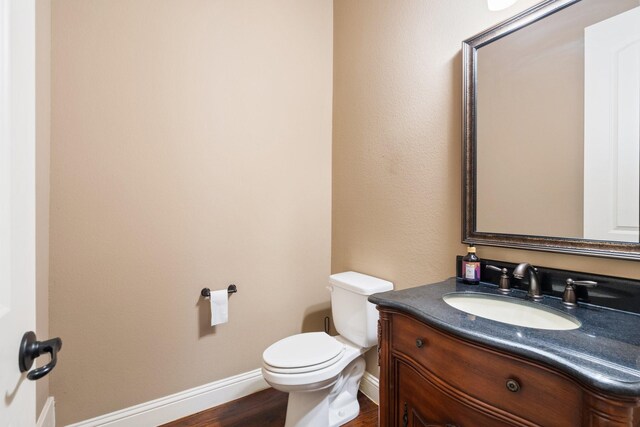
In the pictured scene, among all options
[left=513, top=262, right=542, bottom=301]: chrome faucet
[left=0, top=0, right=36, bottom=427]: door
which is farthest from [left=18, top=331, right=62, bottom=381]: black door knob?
[left=513, top=262, right=542, bottom=301]: chrome faucet

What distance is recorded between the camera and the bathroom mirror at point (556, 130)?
95 centimetres

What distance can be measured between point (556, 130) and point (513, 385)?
0.92 m

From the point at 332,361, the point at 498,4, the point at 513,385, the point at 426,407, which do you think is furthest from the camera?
the point at 332,361

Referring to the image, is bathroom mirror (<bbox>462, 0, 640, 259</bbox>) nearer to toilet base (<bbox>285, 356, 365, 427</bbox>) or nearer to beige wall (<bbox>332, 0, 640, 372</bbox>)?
beige wall (<bbox>332, 0, 640, 372</bbox>)

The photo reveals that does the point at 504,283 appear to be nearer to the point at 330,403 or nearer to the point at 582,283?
the point at 582,283

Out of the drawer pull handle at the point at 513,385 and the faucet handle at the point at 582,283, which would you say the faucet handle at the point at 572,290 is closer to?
the faucet handle at the point at 582,283

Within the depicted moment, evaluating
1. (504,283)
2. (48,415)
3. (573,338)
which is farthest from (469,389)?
(48,415)

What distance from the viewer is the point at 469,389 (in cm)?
81

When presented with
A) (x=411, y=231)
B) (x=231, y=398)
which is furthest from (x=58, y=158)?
(x=411, y=231)

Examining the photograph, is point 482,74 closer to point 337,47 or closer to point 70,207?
point 337,47

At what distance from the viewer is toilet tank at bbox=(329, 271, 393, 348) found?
1.66 meters

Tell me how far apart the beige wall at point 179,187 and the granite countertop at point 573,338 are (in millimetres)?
1157

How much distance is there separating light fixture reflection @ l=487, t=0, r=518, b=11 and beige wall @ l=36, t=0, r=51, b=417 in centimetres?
189

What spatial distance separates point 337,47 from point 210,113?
1.11 metres
